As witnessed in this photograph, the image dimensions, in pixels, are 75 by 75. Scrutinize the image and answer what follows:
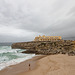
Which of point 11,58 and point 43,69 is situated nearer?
point 43,69

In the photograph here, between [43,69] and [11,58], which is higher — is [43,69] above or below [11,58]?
above

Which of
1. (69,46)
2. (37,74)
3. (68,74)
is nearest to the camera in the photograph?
(68,74)

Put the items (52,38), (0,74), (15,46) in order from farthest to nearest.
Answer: (52,38)
(15,46)
(0,74)

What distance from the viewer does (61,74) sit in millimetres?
7199

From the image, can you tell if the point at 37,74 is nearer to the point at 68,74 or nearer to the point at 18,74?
the point at 18,74

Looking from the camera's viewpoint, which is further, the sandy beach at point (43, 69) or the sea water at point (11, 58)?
the sea water at point (11, 58)

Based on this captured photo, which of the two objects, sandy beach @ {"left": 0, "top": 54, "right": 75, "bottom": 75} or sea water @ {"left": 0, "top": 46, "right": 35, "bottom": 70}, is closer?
sandy beach @ {"left": 0, "top": 54, "right": 75, "bottom": 75}

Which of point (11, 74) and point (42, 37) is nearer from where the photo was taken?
point (11, 74)

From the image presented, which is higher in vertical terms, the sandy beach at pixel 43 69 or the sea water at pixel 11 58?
the sandy beach at pixel 43 69

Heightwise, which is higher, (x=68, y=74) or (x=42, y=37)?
(x=42, y=37)

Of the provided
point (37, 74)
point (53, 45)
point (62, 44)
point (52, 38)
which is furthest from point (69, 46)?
point (37, 74)

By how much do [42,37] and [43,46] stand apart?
20923 millimetres

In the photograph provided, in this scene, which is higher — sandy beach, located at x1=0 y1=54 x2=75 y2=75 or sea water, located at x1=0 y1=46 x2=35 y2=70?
sandy beach, located at x1=0 y1=54 x2=75 y2=75

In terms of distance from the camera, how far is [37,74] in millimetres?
7762
